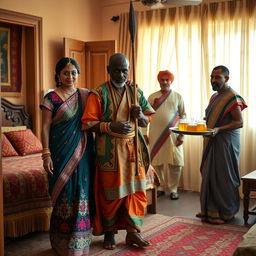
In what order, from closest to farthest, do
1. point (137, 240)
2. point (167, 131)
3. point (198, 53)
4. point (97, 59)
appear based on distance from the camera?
1. point (137, 240)
2. point (167, 131)
3. point (198, 53)
4. point (97, 59)

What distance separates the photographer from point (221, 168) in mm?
4125

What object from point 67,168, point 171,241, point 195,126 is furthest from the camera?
point 195,126

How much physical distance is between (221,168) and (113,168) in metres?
1.36

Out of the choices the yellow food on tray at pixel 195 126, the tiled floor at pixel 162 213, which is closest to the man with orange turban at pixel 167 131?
the tiled floor at pixel 162 213

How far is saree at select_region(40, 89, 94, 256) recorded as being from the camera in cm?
319

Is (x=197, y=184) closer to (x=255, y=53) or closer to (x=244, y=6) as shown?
(x=255, y=53)

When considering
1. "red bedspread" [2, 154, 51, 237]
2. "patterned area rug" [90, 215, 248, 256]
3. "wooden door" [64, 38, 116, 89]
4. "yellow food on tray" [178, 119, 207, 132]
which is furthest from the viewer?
"wooden door" [64, 38, 116, 89]

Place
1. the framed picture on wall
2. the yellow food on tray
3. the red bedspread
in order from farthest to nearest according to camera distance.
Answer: the framed picture on wall, the yellow food on tray, the red bedspread

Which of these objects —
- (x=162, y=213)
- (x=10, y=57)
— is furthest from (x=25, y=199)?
(x=10, y=57)

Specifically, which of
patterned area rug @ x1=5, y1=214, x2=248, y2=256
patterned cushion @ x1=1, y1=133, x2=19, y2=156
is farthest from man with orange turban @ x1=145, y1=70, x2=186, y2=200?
patterned cushion @ x1=1, y1=133, x2=19, y2=156

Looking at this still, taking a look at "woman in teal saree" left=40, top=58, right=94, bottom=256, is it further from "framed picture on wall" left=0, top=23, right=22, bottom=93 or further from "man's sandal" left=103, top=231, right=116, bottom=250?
"framed picture on wall" left=0, top=23, right=22, bottom=93

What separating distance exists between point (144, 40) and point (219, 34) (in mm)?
1209

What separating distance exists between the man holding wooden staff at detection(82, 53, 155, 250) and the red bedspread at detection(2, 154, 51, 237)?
25.0 inches

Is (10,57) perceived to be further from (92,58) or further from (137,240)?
(137,240)
